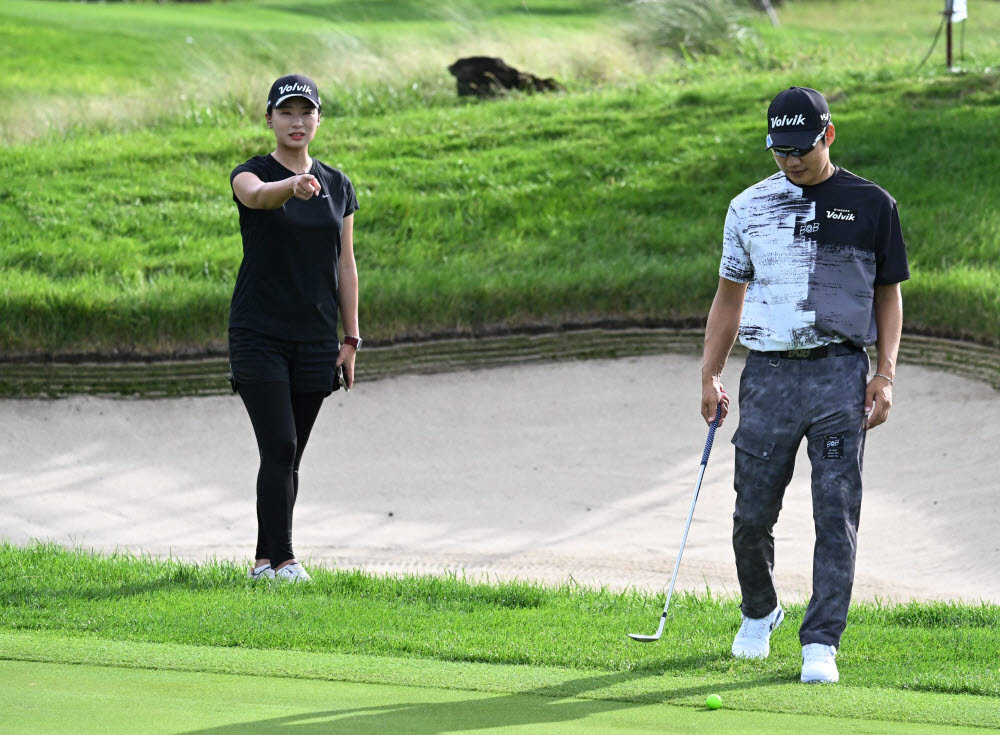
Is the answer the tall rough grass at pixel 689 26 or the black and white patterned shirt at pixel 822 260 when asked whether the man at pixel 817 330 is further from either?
the tall rough grass at pixel 689 26

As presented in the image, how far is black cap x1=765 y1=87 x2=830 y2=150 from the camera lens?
14.4 ft

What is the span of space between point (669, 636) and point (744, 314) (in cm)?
114

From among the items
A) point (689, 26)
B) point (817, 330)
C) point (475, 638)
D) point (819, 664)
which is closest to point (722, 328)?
point (817, 330)

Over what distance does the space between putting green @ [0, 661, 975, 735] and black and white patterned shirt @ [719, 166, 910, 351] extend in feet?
4.18

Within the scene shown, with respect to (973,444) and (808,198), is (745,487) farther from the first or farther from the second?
(973,444)

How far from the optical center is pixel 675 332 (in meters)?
9.80

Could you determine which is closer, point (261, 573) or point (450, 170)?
point (261, 573)

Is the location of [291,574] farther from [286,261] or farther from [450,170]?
[450,170]

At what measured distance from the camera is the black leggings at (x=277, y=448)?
5695 mm

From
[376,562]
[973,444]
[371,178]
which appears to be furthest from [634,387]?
[371,178]

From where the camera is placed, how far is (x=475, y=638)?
4809mm

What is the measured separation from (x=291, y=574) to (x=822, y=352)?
2432 mm

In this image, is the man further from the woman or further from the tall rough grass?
the tall rough grass

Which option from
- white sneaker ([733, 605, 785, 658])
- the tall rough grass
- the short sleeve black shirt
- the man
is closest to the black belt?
the man
